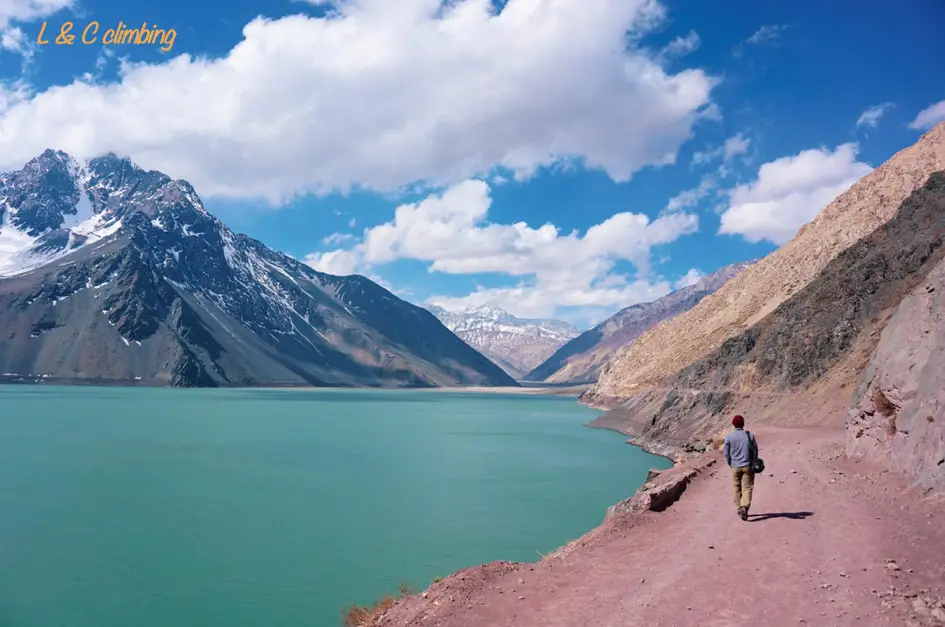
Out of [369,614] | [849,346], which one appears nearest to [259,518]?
[369,614]

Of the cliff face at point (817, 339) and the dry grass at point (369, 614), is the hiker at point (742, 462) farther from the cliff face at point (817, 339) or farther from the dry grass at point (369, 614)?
the cliff face at point (817, 339)

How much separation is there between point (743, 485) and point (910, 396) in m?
6.00

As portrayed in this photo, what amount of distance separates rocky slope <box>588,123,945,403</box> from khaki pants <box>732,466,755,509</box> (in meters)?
72.5

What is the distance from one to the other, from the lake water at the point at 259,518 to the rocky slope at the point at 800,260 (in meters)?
34.1

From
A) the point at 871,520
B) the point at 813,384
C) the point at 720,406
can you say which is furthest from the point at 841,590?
the point at 720,406

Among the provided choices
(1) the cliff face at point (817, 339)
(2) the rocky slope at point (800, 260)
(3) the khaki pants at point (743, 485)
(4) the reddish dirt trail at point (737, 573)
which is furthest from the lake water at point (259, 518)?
(2) the rocky slope at point (800, 260)

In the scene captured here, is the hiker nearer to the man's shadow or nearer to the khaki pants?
the khaki pants

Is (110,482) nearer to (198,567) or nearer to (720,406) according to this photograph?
(198,567)

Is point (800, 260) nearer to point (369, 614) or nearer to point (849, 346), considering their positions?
point (849, 346)

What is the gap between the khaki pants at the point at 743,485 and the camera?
1664cm

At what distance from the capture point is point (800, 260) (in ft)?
308

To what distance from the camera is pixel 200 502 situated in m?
37.3

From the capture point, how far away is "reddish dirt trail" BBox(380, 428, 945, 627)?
10742 mm

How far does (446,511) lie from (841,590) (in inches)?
1088
